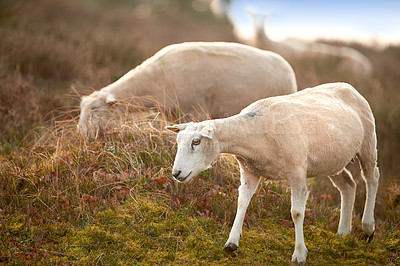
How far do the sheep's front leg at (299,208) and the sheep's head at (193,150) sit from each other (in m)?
0.81

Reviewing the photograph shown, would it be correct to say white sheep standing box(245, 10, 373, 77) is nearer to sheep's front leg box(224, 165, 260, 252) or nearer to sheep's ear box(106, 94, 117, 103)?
sheep's ear box(106, 94, 117, 103)

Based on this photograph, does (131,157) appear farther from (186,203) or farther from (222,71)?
(222,71)

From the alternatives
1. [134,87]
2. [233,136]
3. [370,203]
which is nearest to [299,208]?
[233,136]

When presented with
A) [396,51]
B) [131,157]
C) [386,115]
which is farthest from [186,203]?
[396,51]

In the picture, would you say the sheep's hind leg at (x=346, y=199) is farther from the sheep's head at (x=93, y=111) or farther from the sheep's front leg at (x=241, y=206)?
the sheep's head at (x=93, y=111)

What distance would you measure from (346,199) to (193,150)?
7.24ft

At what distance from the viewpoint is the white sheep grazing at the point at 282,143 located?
3477 mm

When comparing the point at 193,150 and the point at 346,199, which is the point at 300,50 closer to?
the point at 346,199

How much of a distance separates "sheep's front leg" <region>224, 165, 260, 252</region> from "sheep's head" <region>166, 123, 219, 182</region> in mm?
623

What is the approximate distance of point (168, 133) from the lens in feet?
18.1

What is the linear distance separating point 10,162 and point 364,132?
3.99 metres

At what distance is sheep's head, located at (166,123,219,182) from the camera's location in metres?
3.38

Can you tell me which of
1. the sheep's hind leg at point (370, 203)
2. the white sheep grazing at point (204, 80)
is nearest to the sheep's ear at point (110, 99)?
the white sheep grazing at point (204, 80)

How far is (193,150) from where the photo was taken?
342 centimetres
